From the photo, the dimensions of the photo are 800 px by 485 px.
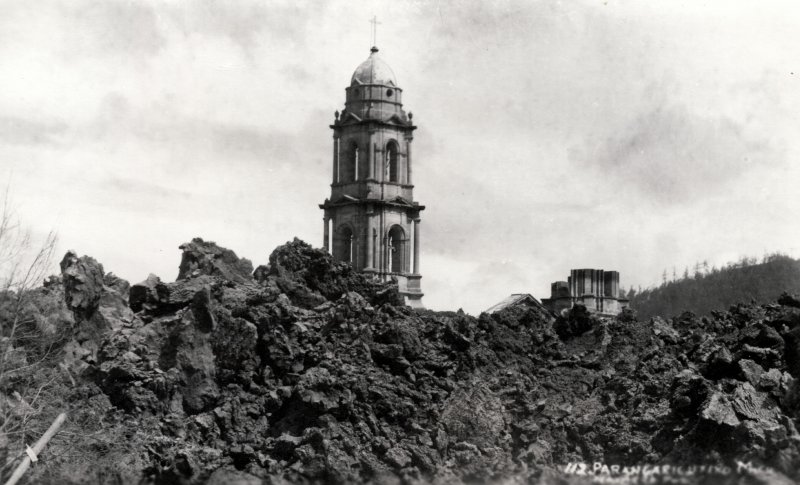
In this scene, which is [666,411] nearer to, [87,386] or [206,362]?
[206,362]

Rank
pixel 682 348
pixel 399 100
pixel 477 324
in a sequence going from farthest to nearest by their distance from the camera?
pixel 399 100 → pixel 477 324 → pixel 682 348

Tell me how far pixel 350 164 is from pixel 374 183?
4.85 feet

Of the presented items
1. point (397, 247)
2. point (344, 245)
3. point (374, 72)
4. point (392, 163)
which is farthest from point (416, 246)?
point (374, 72)

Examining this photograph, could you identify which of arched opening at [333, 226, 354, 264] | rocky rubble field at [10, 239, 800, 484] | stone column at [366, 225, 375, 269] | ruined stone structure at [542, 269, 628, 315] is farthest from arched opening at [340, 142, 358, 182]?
rocky rubble field at [10, 239, 800, 484]

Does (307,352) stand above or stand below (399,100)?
below

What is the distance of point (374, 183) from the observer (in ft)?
185

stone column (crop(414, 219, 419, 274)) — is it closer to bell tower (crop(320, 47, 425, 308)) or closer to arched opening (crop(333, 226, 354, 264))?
bell tower (crop(320, 47, 425, 308))

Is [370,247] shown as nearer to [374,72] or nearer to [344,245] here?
[344,245]

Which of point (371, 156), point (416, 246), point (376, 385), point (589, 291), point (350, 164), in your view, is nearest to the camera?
point (376, 385)

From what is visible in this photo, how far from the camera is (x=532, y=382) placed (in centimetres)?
3609

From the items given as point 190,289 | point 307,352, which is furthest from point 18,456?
point 190,289

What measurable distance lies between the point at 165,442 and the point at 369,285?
11895mm

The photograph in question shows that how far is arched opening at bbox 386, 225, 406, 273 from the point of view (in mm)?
56438

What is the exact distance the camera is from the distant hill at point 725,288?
75312 mm
